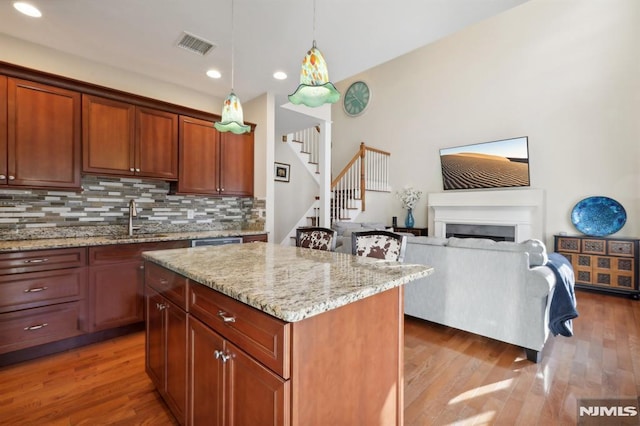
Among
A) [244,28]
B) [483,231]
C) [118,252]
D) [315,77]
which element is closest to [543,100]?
[483,231]

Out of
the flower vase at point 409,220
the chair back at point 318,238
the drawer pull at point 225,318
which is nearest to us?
the drawer pull at point 225,318

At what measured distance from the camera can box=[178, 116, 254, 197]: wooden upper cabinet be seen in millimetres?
3416

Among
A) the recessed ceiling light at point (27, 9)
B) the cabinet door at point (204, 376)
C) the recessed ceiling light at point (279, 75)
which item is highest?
the recessed ceiling light at point (279, 75)

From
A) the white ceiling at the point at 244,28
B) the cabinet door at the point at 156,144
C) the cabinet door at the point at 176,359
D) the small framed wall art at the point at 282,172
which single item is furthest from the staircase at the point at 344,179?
the cabinet door at the point at 176,359

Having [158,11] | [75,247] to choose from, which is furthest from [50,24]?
[75,247]

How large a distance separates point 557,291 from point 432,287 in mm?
963

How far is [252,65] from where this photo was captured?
123 inches

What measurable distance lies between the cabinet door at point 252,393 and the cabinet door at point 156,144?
107 inches

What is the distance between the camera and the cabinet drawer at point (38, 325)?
216cm

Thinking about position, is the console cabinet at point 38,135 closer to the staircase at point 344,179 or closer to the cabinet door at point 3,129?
the cabinet door at point 3,129

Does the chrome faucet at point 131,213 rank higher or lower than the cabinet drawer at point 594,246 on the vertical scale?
higher

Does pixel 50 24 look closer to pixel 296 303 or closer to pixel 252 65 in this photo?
pixel 252 65

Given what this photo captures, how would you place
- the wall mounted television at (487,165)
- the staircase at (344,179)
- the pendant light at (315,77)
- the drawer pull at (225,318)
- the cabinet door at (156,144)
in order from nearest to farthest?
1. the drawer pull at (225,318)
2. the pendant light at (315,77)
3. the cabinet door at (156,144)
4. the wall mounted television at (487,165)
5. the staircase at (344,179)

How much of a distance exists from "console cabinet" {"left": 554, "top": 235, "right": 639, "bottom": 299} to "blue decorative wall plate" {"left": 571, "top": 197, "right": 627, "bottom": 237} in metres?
0.43
